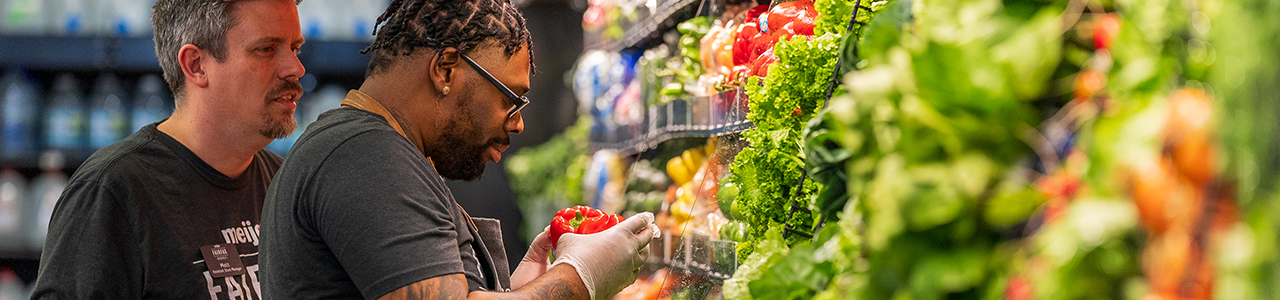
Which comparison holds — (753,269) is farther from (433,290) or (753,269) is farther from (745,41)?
(745,41)

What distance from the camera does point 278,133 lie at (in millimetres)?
2006

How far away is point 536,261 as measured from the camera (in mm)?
2125

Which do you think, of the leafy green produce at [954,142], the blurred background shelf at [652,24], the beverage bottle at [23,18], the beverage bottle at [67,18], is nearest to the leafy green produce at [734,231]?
the leafy green produce at [954,142]

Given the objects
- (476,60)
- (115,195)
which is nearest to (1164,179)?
(476,60)

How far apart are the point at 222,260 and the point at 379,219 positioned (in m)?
0.86

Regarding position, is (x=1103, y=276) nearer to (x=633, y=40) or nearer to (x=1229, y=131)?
(x=1229, y=131)

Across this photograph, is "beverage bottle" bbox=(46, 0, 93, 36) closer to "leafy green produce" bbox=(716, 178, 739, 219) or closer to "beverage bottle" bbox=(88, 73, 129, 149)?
"beverage bottle" bbox=(88, 73, 129, 149)

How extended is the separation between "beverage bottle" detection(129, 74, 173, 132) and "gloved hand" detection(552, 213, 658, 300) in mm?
2662

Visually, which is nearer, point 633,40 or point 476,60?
point 476,60

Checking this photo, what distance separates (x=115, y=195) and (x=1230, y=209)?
1.95 metres

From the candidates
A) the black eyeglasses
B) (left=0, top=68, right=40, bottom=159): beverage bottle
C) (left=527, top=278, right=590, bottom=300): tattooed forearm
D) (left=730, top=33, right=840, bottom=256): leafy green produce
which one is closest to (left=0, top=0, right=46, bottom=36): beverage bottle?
(left=0, top=68, right=40, bottom=159): beverage bottle

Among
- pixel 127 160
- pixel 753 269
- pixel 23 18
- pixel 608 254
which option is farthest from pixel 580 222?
pixel 23 18

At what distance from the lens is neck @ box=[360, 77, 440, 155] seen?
151 cm

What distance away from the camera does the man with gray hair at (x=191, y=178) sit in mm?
1715
